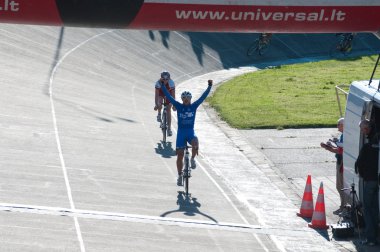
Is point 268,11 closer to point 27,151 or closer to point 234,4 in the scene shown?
point 234,4

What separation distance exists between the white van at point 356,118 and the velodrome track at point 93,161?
5.19 ft

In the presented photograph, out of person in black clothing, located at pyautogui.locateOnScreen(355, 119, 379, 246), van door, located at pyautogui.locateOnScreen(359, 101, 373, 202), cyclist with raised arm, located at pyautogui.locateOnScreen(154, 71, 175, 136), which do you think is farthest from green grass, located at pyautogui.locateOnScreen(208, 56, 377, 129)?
person in black clothing, located at pyautogui.locateOnScreen(355, 119, 379, 246)

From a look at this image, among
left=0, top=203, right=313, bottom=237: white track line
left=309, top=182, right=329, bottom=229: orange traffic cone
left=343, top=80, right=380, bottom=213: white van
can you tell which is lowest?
left=0, top=203, right=313, bottom=237: white track line

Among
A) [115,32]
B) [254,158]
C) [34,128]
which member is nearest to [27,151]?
[34,128]

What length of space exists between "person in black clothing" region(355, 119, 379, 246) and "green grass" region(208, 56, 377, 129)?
32.5 ft

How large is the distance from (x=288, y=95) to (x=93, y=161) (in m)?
12.0

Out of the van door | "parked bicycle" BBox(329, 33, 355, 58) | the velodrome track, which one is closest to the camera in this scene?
the velodrome track

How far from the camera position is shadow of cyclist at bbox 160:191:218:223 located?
608 inches

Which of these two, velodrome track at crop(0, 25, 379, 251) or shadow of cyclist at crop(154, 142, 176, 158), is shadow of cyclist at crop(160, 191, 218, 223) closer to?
velodrome track at crop(0, 25, 379, 251)

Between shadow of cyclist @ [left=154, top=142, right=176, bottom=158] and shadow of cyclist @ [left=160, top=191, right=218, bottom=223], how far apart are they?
3178 mm

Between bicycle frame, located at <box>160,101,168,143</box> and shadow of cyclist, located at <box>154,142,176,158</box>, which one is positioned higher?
bicycle frame, located at <box>160,101,168,143</box>

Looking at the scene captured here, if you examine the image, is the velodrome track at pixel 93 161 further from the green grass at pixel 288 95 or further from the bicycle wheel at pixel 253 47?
the bicycle wheel at pixel 253 47

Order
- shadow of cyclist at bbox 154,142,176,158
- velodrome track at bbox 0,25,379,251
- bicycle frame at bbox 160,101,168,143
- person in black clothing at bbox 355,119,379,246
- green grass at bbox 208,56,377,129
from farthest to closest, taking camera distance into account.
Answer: green grass at bbox 208,56,377,129
bicycle frame at bbox 160,101,168,143
shadow of cyclist at bbox 154,142,176,158
person in black clothing at bbox 355,119,379,246
velodrome track at bbox 0,25,379,251

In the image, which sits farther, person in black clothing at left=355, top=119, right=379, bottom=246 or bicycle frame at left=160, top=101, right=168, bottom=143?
bicycle frame at left=160, top=101, right=168, bottom=143
